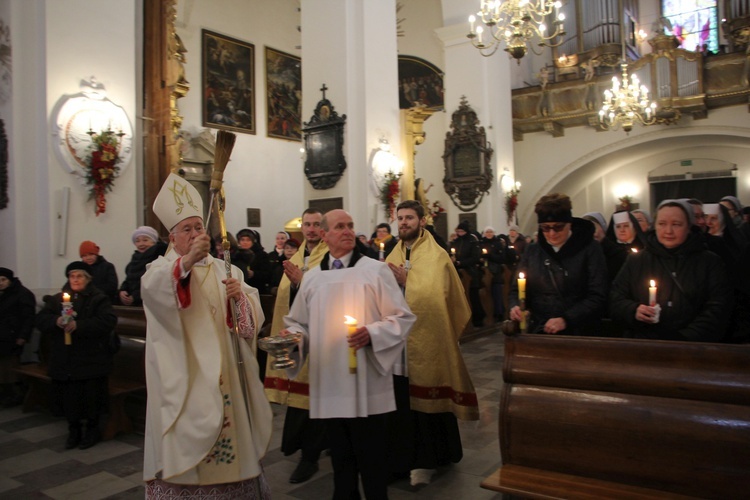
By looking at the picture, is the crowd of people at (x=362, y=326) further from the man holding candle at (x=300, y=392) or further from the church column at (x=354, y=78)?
the church column at (x=354, y=78)

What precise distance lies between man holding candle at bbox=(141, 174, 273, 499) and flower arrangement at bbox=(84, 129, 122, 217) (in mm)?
5021

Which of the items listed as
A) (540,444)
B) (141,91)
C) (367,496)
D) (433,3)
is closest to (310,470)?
(367,496)

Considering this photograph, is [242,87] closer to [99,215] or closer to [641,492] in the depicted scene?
[99,215]

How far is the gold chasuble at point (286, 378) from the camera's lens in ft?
13.7

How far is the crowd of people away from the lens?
9.71 ft

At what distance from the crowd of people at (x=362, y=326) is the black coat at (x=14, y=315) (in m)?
1.92

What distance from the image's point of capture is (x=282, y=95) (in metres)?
16.4

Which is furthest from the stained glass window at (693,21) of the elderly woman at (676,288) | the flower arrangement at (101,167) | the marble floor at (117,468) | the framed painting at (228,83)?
the elderly woman at (676,288)

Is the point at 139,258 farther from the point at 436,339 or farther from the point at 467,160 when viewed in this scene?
the point at 467,160

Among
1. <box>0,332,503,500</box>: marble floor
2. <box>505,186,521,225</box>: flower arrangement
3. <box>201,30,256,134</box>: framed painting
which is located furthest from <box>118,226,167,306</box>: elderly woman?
<box>505,186,521,225</box>: flower arrangement

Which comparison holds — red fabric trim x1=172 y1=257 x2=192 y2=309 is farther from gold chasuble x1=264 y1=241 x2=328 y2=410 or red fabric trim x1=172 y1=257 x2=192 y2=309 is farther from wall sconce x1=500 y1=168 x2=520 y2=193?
wall sconce x1=500 y1=168 x2=520 y2=193

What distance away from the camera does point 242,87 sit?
603 inches

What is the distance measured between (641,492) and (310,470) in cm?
227

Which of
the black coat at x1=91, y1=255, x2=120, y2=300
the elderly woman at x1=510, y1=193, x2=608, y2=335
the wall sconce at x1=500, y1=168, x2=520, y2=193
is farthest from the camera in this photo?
the wall sconce at x1=500, y1=168, x2=520, y2=193
